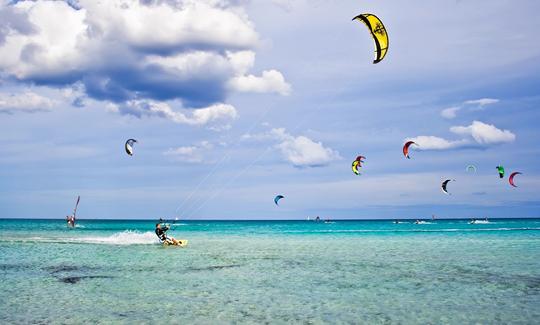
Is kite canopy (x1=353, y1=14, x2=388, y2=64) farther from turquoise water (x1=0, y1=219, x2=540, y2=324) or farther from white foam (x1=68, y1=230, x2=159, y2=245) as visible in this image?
white foam (x1=68, y1=230, x2=159, y2=245)

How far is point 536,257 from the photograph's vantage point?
20.9 meters

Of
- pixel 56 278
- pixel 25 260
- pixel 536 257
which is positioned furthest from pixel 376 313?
pixel 25 260

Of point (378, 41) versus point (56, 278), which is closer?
point (378, 41)

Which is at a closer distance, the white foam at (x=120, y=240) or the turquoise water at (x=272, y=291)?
the turquoise water at (x=272, y=291)

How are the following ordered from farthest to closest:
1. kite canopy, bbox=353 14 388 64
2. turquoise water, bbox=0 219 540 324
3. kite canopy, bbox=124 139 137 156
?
1. kite canopy, bbox=124 139 137 156
2. kite canopy, bbox=353 14 388 64
3. turquoise water, bbox=0 219 540 324

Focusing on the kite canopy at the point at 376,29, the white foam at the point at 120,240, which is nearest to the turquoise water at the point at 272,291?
the kite canopy at the point at 376,29

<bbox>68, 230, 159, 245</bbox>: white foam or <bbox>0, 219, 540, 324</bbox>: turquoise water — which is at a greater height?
<bbox>68, 230, 159, 245</bbox>: white foam

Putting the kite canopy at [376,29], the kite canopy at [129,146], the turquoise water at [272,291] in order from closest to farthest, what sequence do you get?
1. the turquoise water at [272,291]
2. the kite canopy at [376,29]
3. the kite canopy at [129,146]

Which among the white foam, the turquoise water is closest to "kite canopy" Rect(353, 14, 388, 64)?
the turquoise water

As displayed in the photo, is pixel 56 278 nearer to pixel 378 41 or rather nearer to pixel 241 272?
pixel 241 272

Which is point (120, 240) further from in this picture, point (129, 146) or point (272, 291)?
point (272, 291)

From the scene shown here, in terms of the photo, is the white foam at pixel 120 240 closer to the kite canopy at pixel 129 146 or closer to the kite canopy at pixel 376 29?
the kite canopy at pixel 129 146

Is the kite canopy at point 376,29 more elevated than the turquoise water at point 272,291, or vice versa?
the kite canopy at point 376,29

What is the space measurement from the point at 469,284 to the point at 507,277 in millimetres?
2066
